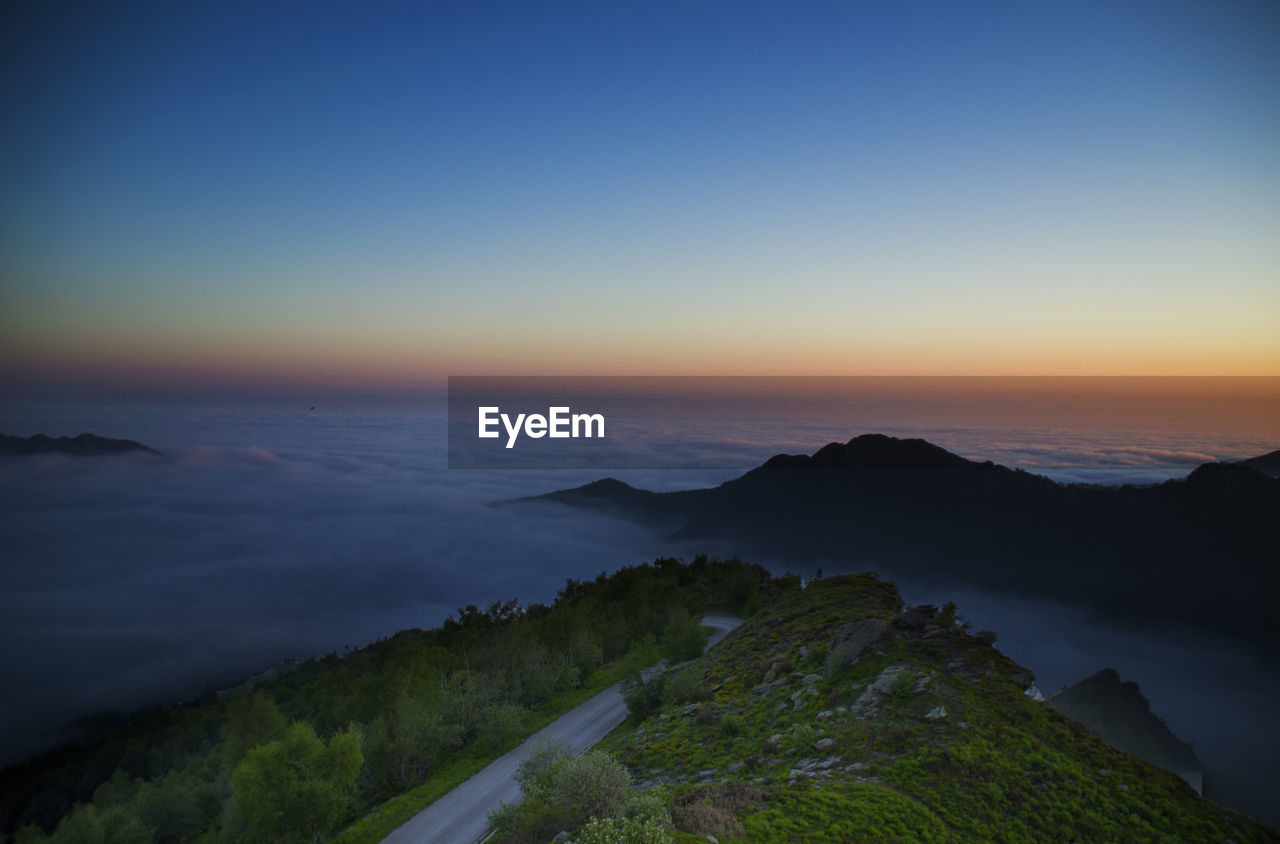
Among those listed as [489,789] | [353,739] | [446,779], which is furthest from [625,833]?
[446,779]

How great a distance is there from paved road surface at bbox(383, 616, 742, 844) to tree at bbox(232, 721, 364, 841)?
187 inches

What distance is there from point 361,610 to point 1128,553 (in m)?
227

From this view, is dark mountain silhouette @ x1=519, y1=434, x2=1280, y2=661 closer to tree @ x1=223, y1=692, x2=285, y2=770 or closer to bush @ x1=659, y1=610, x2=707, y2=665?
bush @ x1=659, y1=610, x2=707, y2=665

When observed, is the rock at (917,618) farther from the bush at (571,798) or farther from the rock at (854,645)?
the bush at (571,798)

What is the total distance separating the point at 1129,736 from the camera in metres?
74.2

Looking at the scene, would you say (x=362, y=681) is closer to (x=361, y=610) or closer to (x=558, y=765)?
(x=558, y=765)

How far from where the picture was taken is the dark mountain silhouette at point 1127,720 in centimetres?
6988

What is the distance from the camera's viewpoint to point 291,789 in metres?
34.6

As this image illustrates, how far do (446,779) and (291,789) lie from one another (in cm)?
1374

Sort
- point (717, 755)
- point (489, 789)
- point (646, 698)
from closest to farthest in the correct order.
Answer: point (717, 755), point (489, 789), point (646, 698)

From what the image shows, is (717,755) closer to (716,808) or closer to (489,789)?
(716,808)

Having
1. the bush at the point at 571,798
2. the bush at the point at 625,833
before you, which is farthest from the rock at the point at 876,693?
the bush at the point at 625,833

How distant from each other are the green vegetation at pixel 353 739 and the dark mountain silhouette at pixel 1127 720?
2129 inches

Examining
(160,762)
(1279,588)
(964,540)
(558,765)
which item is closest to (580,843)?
(558,765)
